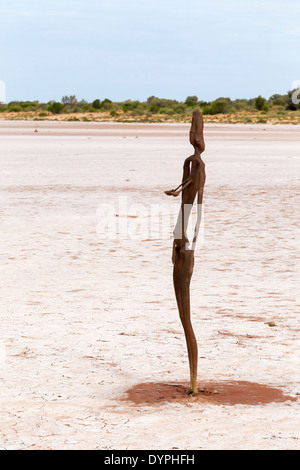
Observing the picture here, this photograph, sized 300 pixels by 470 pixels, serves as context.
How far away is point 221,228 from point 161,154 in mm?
19513

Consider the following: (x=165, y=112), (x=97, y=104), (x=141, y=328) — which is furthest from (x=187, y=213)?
(x=97, y=104)

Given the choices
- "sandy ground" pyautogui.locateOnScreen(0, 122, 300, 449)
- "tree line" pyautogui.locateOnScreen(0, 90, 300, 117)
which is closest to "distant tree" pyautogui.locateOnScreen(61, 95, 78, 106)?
"tree line" pyautogui.locateOnScreen(0, 90, 300, 117)

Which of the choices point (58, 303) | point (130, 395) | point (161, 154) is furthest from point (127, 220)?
point (161, 154)

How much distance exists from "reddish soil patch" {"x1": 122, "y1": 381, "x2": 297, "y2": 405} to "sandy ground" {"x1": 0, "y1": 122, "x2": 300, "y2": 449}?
0.01m

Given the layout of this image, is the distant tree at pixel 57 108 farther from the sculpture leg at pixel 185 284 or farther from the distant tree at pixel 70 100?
the sculpture leg at pixel 185 284

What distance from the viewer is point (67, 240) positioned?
13.5 m

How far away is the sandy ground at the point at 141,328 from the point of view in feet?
18.3

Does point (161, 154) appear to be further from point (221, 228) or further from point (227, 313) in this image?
point (227, 313)

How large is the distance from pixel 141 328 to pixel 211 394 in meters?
2.06

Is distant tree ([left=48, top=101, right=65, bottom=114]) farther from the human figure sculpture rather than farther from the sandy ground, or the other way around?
the human figure sculpture

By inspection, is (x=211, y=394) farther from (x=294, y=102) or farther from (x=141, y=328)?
(x=294, y=102)

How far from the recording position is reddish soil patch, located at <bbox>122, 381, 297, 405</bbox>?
6043 millimetres

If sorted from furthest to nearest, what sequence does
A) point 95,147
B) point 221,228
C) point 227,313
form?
point 95,147
point 221,228
point 227,313
